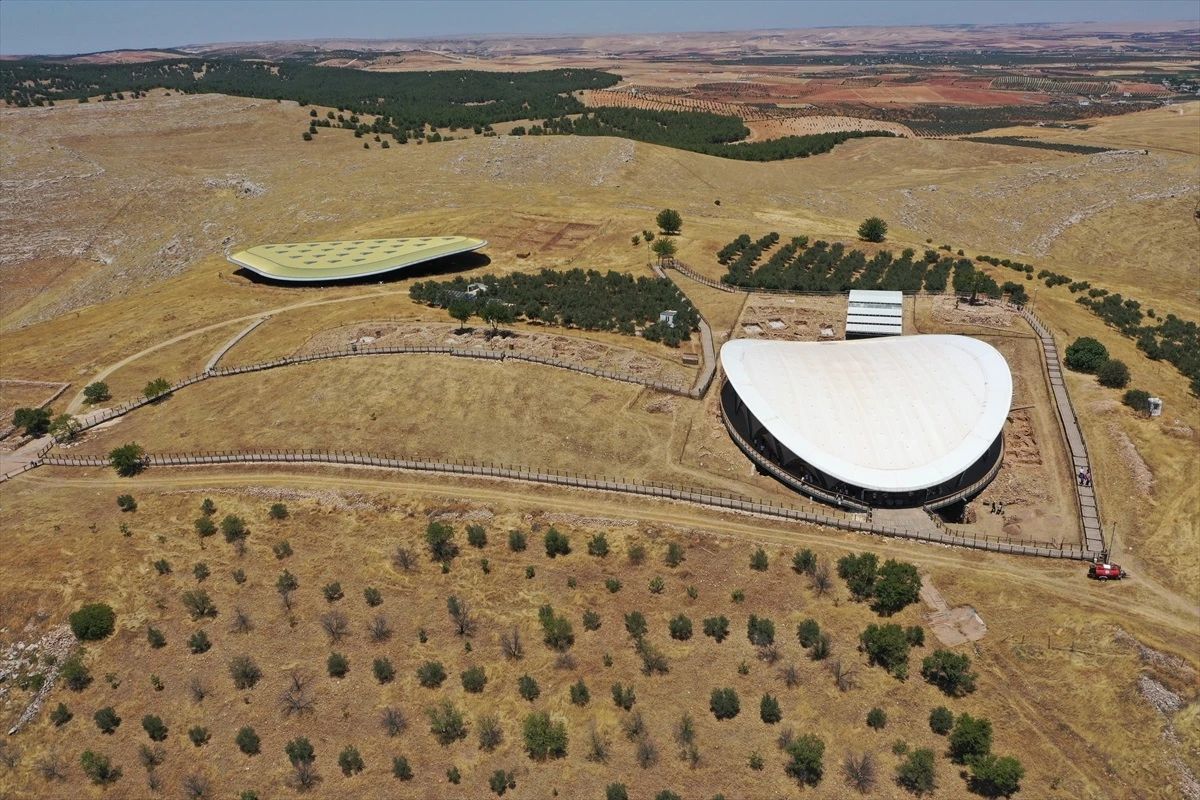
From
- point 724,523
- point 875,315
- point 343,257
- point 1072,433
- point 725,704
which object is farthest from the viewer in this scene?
point 343,257

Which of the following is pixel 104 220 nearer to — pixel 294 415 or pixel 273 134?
pixel 273 134

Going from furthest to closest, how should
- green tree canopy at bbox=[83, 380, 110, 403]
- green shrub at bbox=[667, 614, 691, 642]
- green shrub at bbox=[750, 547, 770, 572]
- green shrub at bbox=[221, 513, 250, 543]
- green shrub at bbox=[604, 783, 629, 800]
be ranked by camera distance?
green tree canopy at bbox=[83, 380, 110, 403] → green shrub at bbox=[221, 513, 250, 543] → green shrub at bbox=[750, 547, 770, 572] → green shrub at bbox=[667, 614, 691, 642] → green shrub at bbox=[604, 783, 629, 800]

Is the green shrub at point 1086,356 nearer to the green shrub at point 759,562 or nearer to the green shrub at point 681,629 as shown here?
the green shrub at point 759,562

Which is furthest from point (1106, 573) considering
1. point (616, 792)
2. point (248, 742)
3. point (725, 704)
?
point (248, 742)

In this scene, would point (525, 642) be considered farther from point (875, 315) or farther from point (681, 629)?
point (875, 315)

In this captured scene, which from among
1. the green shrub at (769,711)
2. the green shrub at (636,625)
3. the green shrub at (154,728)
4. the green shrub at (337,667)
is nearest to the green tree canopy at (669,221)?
the green shrub at (636,625)

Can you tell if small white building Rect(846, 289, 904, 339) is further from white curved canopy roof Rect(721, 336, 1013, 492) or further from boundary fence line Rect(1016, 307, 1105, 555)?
boundary fence line Rect(1016, 307, 1105, 555)

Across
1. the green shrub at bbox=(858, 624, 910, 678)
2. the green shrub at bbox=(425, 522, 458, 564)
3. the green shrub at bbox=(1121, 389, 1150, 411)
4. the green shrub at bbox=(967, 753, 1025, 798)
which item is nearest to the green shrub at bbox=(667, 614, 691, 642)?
the green shrub at bbox=(858, 624, 910, 678)
